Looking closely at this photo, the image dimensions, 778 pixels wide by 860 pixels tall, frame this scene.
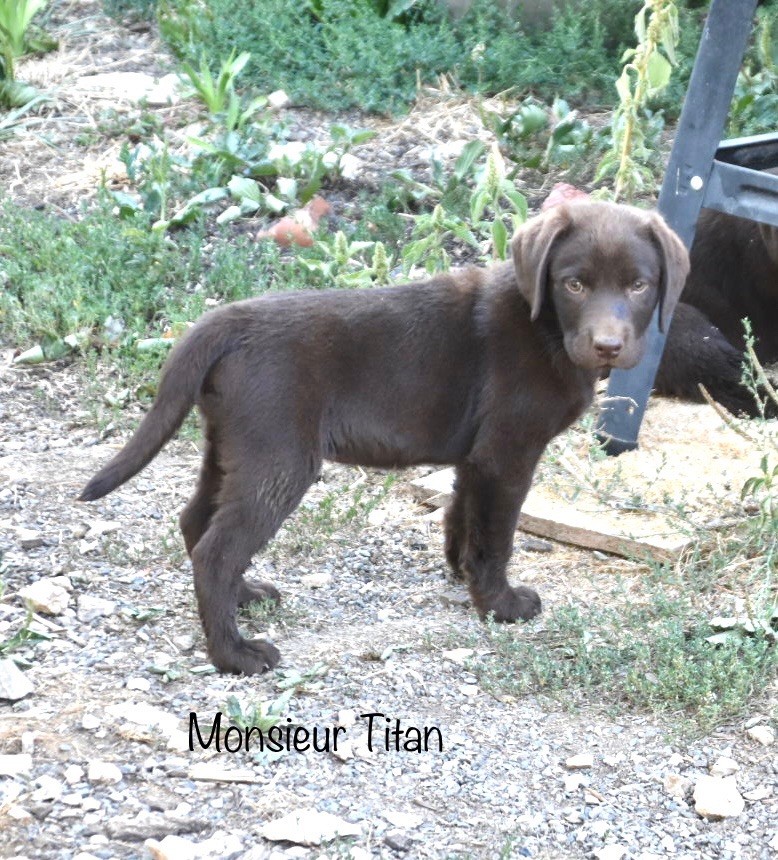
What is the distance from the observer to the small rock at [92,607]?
4.14m

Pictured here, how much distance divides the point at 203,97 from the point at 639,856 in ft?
17.7

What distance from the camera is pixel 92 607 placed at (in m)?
4.18

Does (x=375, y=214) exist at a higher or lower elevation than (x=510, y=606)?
higher

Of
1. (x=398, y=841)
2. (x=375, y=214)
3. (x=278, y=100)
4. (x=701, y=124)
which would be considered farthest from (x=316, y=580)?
(x=278, y=100)

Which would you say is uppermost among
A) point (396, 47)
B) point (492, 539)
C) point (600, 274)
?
point (600, 274)

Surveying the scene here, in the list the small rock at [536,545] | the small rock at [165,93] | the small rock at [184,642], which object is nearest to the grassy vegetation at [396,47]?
the small rock at [165,93]

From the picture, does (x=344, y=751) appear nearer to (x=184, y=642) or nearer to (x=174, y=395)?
(x=184, y=642)

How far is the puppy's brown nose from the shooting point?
3.94 meters

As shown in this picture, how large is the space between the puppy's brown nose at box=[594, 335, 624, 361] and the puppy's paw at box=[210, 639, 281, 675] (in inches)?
48.1

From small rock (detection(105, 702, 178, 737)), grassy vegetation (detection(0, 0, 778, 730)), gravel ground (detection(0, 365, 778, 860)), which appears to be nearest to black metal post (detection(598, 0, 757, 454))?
grassy vegetation (detection(0, 0, 778, 730))

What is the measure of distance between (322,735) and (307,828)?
45cm

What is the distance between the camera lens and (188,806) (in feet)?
10.6

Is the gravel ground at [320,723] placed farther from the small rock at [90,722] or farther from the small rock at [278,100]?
the small rock at [278,100]

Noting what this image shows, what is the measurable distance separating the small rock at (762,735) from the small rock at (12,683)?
185 centimetres
